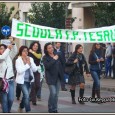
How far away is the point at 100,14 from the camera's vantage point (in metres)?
23.8

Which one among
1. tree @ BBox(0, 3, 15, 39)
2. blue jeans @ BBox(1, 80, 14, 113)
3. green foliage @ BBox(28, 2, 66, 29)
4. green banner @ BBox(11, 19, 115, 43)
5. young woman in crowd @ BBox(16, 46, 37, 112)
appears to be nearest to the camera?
blue jeans @ BBox(1, 80, 14, 113)

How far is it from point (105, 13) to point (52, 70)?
483 inches

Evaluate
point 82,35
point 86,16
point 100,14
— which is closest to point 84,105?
point 82,35

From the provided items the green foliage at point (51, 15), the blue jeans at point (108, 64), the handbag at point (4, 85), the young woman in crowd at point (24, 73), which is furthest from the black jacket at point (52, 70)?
the green foliage at point (51, 15)

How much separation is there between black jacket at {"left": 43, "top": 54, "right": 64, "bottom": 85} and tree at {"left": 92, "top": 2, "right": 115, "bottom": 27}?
11880mm

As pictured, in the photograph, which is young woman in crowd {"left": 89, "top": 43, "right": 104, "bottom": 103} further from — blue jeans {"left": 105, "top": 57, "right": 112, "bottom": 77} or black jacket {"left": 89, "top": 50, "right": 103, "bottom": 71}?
blue jeans {"left": 105, "top": 57, "right": 112, "bottom": 77}

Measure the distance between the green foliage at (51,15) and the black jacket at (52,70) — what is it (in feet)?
59.1

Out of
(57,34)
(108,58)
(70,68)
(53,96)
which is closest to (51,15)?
(108,58)

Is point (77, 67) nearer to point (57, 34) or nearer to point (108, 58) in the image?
point (57, 34)

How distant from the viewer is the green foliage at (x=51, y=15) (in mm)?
30016

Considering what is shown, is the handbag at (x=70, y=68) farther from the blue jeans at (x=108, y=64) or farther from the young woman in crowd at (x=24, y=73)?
the blue jeans at (x=108, y=64)

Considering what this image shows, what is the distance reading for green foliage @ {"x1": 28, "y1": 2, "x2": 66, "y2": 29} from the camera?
3002 centimetres

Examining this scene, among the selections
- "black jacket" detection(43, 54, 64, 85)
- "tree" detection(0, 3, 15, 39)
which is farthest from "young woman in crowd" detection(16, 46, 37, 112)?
"tree" detection(0, 3, 15, 39)

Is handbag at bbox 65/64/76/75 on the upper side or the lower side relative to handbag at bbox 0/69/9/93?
upper
